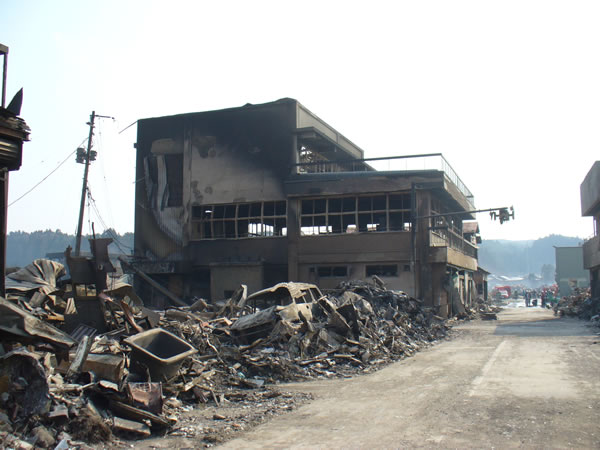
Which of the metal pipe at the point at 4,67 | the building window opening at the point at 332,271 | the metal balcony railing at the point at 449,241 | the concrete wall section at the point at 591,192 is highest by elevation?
the concrete wall section at the point at 591,192

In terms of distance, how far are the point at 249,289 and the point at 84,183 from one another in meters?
14.2

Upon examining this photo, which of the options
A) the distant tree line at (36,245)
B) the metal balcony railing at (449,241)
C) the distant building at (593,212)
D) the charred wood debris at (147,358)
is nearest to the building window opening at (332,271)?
the metal balcony railing at (449,241)

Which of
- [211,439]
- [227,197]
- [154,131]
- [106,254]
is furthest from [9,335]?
[154,131]

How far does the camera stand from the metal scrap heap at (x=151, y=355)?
7.08 m

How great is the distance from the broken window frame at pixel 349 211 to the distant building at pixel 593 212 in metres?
14.8

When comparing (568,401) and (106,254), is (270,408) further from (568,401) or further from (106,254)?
(106,254)

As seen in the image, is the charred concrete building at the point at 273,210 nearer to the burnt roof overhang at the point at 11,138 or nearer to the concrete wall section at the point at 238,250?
the concrete wall section at the point at 238,250

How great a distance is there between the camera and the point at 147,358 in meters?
9.06

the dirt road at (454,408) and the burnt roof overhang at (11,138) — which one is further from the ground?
the burnt roof overhang at (11,138)

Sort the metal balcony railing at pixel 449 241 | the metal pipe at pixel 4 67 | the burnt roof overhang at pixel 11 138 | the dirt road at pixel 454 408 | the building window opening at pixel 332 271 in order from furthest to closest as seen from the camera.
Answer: the metal balcony railing at pixel 449 241 → the building window opening at pixel 332 271 → the metal pipe at pixel 4 67 → the burnt roof overhang at pixel 11 138 → the dirt road at pixel 454 408

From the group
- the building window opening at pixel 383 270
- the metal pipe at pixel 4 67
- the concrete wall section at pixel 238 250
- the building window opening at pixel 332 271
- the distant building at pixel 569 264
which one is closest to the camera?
the metal pipe at pixel 4 67

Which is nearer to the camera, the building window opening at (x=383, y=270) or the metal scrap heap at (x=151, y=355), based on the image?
the metal scrap heap at (x=151, y=355)

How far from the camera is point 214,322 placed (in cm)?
1555

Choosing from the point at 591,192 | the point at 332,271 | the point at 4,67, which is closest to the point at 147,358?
the point at 4,67
